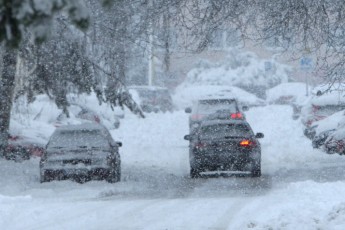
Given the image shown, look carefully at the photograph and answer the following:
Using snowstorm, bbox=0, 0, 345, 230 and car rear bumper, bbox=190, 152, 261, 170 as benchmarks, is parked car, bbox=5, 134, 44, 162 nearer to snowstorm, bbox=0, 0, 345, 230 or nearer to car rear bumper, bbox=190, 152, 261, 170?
snowstorm, bbox=0, 0, 345, 230

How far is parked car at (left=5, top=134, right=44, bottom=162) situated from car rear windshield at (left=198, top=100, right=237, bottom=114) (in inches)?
314

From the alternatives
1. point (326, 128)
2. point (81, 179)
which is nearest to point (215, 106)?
point (326, 128)

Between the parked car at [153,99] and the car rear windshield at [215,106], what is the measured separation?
16.7 metres

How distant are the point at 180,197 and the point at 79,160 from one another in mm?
2941

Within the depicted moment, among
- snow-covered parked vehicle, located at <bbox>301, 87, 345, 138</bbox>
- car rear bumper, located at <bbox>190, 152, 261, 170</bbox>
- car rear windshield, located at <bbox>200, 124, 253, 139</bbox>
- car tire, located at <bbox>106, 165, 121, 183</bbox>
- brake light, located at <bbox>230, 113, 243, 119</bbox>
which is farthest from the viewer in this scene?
snow-covered parked vehicle, located at <bbox>301, 87, 345, 138</bbox>

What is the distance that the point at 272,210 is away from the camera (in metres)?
11.9

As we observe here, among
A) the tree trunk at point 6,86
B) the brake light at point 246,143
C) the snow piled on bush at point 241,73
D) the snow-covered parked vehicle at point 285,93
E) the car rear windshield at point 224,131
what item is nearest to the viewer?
the tree trunk at point 6,86

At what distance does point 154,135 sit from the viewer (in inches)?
1453

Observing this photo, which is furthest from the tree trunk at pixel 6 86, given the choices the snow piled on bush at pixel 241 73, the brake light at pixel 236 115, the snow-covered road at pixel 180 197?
the snow piled on bush at pixel 241 73

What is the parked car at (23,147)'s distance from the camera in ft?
74.6

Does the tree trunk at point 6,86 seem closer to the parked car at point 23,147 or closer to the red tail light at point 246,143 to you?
the parked car at point 23,147

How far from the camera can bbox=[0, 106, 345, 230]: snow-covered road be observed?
11.5 metres

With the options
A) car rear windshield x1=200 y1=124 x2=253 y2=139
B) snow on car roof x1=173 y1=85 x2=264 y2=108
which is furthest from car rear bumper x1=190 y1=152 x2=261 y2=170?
snow on car roof x1=173 y1=85 x2=264 y2=108

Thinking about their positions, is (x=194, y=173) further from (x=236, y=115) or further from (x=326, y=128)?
(x=236, y=115)
